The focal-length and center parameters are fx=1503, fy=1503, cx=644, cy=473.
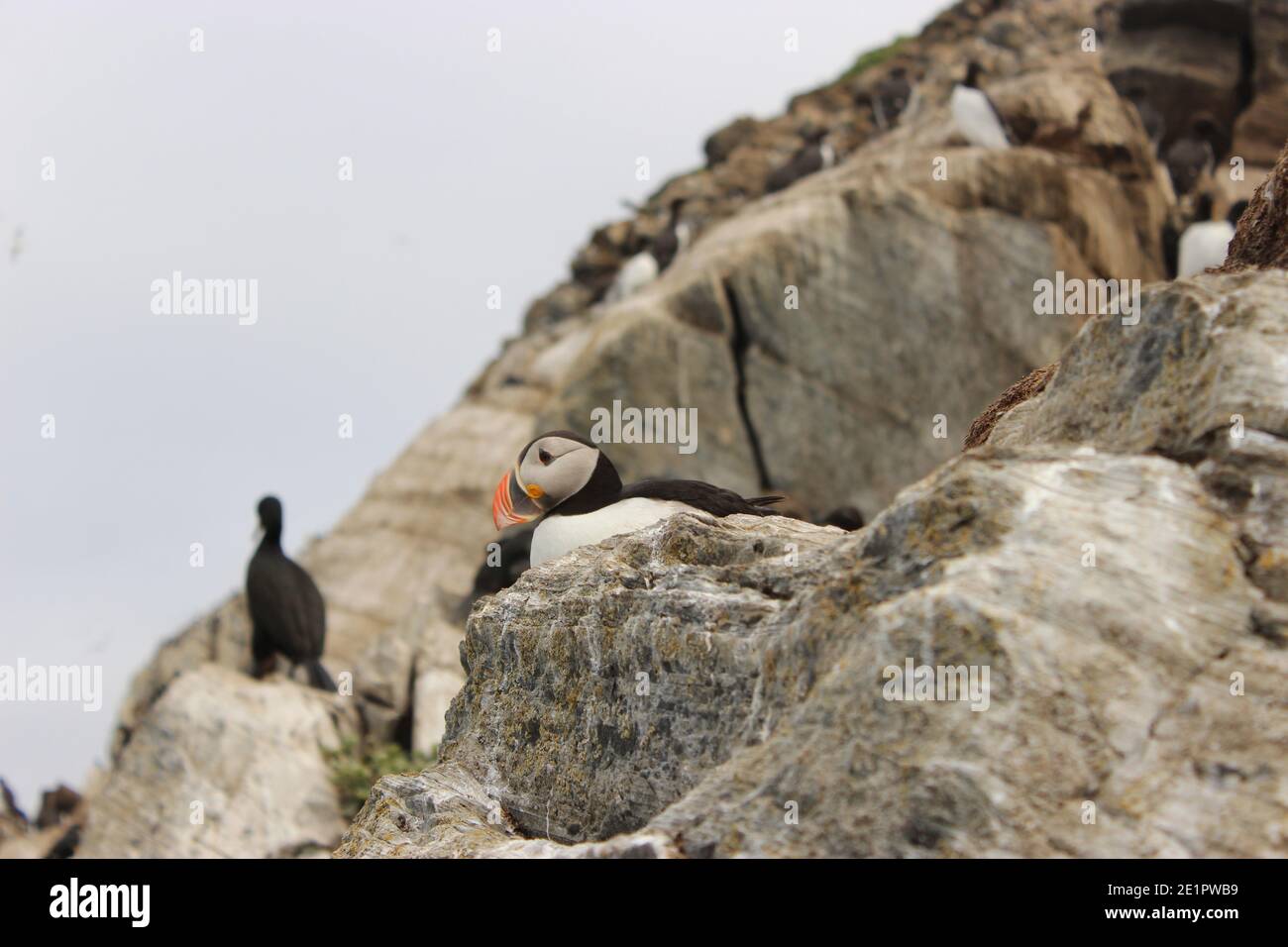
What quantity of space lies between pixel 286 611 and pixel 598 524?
9044 mm

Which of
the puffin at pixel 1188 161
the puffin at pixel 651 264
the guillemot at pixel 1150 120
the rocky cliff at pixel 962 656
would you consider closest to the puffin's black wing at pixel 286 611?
the rocky cliff at pixel 962 656

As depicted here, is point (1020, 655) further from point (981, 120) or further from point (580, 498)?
point (981, 120)

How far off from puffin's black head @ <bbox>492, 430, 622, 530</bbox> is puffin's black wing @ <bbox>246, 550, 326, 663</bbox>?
7961 mm

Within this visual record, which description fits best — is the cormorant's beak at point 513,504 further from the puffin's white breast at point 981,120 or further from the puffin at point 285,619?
the puffin's white breast at point 981,120

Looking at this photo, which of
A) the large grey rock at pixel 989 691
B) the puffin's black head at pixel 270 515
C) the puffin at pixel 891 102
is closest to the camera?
the large grey rock at pixel 989 691

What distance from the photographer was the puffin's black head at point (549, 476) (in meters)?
8.43

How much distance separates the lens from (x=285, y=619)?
16.0 meters

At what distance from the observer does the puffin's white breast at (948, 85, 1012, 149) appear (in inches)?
898

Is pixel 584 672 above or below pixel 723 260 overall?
below

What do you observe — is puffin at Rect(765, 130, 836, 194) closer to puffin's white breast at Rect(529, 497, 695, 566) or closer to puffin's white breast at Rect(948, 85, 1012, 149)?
puffin's white breast at Rect(948, 85, 1012, 149)
